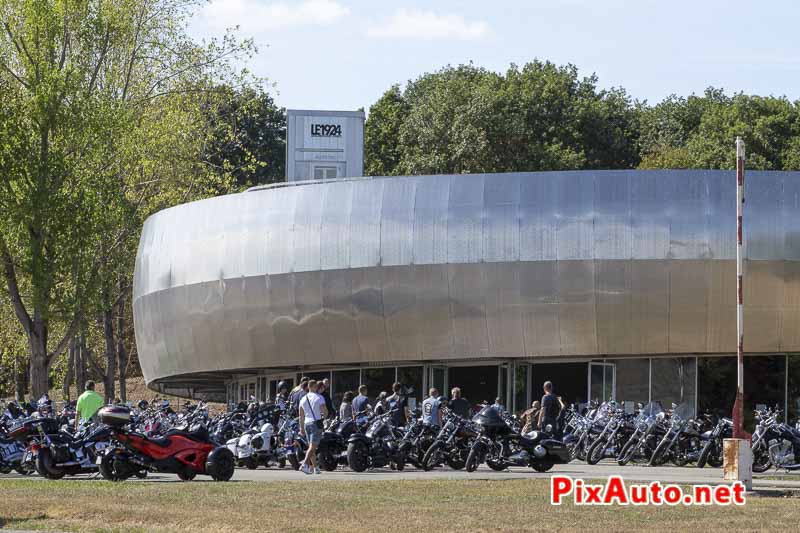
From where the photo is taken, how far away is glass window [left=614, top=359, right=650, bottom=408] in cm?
3750

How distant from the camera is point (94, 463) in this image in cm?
2319

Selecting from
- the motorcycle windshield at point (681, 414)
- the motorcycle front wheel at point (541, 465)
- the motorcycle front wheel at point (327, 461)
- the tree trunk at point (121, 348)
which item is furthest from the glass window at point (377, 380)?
the tree trunk at point (121, 348)

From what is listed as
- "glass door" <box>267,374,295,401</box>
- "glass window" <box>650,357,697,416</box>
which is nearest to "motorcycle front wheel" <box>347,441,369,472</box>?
"glass window" <box>650,357,697,416</box>

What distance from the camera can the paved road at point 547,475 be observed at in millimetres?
22128

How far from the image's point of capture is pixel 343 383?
41438 mm

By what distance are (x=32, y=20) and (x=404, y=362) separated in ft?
47.7

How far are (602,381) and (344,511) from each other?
2206cm

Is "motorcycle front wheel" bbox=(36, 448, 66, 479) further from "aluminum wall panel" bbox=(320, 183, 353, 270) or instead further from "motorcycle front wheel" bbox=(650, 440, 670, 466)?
"aluminum wall panel" bbox=(320, 183, 353, 270)

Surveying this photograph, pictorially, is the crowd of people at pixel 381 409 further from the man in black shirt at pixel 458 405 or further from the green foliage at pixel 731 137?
the green foliage at pixel 731 137

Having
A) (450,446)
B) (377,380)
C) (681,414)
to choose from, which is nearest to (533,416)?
(681,414)

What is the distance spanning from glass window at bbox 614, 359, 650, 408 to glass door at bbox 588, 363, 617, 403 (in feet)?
0.45

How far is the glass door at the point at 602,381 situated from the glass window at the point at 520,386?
184cm

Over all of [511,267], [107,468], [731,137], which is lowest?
[107,468]

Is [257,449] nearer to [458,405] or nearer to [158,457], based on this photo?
[458,405]
